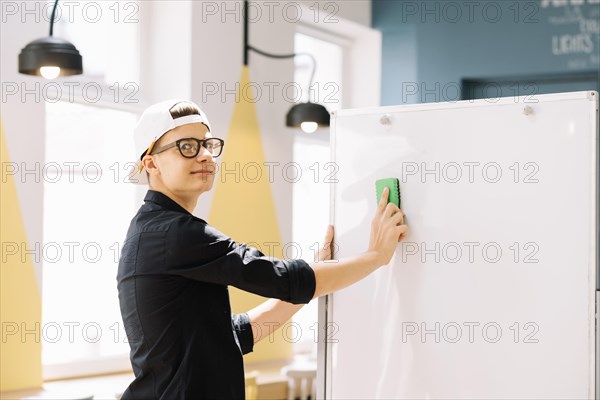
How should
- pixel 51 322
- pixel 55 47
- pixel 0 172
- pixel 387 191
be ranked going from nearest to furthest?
pixel 387 191 → pixel 55 47 → pixel 0 172 → pixel 51 322

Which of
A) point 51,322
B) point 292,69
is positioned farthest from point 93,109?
point 292,69

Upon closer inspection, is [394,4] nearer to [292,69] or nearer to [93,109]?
[292,69]

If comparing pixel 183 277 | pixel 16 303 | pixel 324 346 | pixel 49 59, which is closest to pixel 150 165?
pixel 183 277

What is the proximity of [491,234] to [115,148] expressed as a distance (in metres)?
2.14

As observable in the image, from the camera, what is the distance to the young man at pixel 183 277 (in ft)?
5.73

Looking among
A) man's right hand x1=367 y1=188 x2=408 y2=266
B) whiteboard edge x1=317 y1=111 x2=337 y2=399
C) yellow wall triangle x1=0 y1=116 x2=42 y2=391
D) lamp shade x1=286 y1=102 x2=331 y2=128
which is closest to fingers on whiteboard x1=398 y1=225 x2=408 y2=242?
man's right hand x1=367 y1=188 x2=408 y2=266

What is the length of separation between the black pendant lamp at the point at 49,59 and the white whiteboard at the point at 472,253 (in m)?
0.99

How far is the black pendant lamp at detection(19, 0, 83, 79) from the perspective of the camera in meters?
2.73

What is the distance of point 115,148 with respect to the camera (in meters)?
3.74

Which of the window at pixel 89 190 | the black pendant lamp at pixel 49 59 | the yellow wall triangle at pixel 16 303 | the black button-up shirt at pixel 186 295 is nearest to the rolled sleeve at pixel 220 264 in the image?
the black button-up shirt at pixel 186 295

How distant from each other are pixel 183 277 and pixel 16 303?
162 cm

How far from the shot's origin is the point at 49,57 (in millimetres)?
2723

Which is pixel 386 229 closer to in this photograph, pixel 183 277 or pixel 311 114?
pixel 183 277

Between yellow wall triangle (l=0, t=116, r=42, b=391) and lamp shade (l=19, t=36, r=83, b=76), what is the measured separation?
450mm
